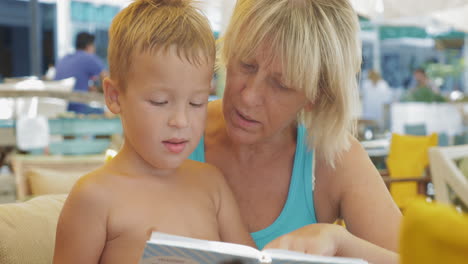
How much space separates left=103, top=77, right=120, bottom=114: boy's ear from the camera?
4.33 feet

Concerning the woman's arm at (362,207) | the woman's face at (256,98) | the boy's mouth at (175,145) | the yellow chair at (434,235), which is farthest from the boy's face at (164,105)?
the yellow chair at (434,235)

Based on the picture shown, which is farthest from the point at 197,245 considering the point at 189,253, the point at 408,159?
the point at 408,159

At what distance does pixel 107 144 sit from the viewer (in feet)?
14.7

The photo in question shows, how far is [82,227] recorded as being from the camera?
1176 millimetres

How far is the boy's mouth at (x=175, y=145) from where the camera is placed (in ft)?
4.14

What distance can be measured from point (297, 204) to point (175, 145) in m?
0.52

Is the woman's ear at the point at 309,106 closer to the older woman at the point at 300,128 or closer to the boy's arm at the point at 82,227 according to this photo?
the older woman at the point at 300,128

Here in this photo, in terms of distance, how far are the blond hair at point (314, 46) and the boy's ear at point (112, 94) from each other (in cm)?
39

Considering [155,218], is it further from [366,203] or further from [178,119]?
[366,203]

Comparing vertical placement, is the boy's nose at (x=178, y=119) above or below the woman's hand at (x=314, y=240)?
above

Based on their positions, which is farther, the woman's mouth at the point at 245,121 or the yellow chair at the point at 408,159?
the yellow chair at the point at 408,159

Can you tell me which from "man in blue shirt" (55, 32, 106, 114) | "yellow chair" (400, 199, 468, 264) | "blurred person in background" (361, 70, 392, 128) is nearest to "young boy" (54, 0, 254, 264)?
"yellow chair" (400, 199, 468, 264)

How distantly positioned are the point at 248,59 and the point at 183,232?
0.52 meters

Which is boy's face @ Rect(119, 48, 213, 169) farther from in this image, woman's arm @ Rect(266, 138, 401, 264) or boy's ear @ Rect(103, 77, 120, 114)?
woman's arm @ Rect(266, 138, 401, 264)
